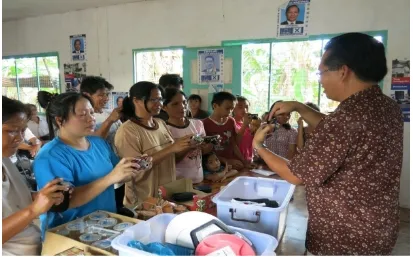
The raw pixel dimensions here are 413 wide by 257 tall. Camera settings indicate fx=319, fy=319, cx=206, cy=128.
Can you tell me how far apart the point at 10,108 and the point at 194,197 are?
906 millimetres

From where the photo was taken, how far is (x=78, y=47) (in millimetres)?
5832

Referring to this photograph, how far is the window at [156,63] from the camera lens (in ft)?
16.5

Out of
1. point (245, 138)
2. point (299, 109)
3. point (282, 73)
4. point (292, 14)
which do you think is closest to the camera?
point (299, 109)

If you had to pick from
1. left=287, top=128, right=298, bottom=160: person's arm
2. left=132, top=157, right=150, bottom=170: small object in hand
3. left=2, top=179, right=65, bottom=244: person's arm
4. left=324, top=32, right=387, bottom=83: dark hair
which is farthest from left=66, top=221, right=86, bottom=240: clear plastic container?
left=287, top=128, right=298, bottom=160: person's arm

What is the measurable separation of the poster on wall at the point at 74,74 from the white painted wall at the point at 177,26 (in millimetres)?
148

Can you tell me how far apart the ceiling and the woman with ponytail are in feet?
11.9

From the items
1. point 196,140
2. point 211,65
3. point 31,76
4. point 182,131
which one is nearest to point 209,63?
point 211,65

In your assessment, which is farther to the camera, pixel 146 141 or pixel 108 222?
pixel 146 141

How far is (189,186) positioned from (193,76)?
10.5ft

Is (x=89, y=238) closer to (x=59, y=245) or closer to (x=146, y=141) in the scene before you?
(x=59, y=245)

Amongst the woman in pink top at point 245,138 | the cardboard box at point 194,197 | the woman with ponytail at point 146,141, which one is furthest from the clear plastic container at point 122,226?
the woman in pink top at point 245,138

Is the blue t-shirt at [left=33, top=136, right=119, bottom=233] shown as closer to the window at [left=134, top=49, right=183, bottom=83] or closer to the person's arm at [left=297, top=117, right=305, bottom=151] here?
the person's arm at [left=297, top=117, right=305, bottom=151]

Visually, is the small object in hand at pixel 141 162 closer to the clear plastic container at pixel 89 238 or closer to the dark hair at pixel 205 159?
the clear plastic container at pixel 89 238

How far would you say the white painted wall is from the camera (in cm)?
374
